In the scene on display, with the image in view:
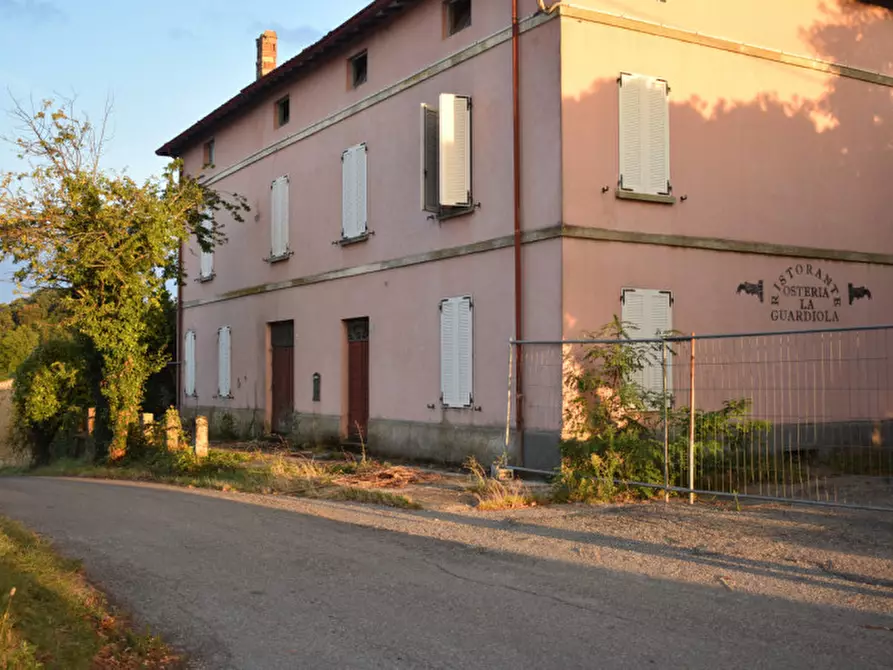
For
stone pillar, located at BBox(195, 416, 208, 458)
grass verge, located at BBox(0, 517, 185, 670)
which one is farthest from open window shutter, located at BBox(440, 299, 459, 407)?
grass verge, located at BBox(0, 517, 185, 670)

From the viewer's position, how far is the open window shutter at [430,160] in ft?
46.5

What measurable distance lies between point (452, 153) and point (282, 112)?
762 centimetres

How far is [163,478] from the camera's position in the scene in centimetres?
1404

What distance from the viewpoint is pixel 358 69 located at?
1739 centimetres

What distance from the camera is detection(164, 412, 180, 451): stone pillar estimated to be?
615 inches

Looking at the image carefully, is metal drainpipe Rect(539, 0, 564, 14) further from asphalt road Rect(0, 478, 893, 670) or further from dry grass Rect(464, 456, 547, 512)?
asphalt road Rect(0, 478, 893, 670)

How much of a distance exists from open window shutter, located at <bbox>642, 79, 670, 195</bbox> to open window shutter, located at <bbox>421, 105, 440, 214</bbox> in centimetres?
319

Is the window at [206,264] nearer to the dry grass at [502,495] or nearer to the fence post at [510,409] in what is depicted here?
the fence post at [510,409]

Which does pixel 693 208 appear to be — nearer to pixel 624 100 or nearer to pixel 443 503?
pixel 624 100

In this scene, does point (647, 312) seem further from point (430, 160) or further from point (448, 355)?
point (430, 160)

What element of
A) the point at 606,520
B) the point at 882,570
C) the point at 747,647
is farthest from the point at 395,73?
the point at 747,647

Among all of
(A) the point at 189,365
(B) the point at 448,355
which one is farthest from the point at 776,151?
(A) the point at 189,365

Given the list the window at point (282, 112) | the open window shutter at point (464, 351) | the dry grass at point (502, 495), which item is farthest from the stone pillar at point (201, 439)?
the window at point (282, 112)

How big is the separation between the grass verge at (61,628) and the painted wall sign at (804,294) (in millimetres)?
10748
